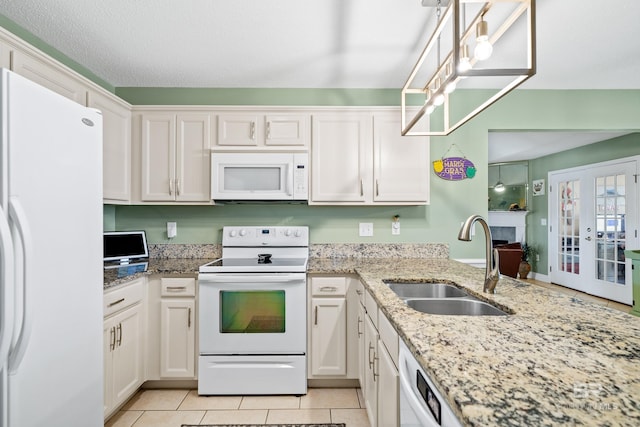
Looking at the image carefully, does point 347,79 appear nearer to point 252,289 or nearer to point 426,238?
point 426,238

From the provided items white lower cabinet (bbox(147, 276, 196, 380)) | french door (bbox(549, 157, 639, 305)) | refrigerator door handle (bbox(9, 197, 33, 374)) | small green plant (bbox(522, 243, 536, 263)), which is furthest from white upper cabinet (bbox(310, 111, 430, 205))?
small green plant (bbox(522, 243, 536, 263))

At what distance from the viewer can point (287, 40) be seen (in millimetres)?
2072

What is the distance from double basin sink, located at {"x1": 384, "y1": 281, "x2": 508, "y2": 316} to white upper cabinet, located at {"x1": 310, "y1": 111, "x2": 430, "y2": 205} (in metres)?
0.90

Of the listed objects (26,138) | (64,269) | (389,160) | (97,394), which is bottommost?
(97,394)

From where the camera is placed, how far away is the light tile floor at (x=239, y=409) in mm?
1975

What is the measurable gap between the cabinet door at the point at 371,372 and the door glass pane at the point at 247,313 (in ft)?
2.14

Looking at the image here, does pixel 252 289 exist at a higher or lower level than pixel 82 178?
lower

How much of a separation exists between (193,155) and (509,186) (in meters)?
6.50

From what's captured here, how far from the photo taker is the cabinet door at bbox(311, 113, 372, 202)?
2564mm

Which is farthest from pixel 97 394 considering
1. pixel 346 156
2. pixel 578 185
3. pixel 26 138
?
pixel 578 185

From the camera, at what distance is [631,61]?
2.35 metres

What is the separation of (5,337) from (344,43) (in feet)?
7.18

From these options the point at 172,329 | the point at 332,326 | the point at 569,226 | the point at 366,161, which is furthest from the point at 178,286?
the point at 569,226

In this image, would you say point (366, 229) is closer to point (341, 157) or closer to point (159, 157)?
point (341, 157)
